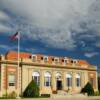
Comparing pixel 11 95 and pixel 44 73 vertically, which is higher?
pixel 44 73

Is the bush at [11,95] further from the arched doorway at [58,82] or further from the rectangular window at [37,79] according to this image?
the arched doorway at [58,82]

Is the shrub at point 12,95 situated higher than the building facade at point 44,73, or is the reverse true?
the building facade at point 44,73

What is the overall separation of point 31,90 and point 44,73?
270 inches

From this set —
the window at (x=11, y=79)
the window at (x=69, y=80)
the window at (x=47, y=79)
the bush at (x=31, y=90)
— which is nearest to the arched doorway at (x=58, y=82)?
the window at (x=69, y=80)

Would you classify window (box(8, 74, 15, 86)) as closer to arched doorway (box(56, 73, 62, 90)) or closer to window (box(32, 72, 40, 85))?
window (box(32, 72, 40, 85))

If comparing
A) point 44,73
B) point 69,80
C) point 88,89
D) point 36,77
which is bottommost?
point 88,89

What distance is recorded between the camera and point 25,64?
56.3m

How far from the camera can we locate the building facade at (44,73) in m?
54.0

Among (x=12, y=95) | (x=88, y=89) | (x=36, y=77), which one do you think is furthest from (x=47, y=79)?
(x=12, y=95)

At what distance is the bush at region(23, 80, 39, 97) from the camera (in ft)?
174

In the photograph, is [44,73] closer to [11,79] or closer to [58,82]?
[58,82]

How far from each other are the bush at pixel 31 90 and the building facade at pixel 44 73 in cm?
148

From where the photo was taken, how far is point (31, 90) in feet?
176

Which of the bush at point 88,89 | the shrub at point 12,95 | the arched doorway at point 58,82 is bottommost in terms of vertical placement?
the shrub at point 12,95
